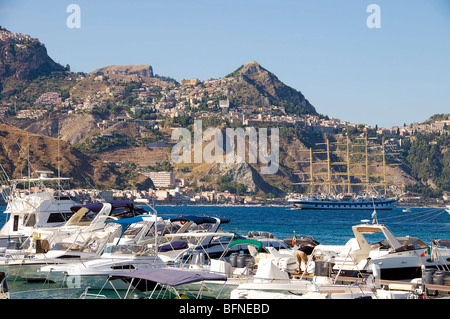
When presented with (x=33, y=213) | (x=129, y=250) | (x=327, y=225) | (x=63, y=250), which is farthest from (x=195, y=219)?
(x=327, y=225)

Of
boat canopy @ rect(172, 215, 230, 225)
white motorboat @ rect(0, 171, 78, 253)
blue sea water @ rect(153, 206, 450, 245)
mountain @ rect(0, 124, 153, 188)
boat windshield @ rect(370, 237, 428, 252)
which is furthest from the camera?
mountain @ rect(0, 124, 153, 188)

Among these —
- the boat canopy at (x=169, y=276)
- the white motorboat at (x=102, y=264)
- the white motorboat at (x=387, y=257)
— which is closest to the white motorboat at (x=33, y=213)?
the white motorboat at (x=102, y=264)

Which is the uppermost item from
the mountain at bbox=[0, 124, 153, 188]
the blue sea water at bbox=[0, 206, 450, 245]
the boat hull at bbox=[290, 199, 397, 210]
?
the mountain at bbox=[0, 124, 153, 188]

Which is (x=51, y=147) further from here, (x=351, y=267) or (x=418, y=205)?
(x=351, y=267)

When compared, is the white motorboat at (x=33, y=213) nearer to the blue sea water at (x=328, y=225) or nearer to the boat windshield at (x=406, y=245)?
the blue sea water at (x=328, y=225)

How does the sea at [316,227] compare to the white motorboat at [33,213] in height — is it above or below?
below

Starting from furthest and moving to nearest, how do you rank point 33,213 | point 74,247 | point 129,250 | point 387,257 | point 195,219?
point 33,213 < point 195,219 < point 74,247 < point 129,250 < point 387,257

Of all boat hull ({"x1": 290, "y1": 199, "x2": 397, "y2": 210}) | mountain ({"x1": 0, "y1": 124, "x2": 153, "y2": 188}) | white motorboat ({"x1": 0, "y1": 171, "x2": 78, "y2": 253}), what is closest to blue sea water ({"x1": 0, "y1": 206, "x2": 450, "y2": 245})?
white motorboat ({"x1": 0, "y1": 171, "x2": 78, "y2": 253})

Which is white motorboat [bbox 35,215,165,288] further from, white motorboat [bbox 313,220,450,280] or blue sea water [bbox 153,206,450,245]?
blue sea water [bbox 153,206,450,245]

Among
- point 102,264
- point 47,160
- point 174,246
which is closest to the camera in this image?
point 102,264

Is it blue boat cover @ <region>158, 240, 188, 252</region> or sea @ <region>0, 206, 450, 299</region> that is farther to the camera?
blue boat cover @ <region>158, 240, 188, 252</region>

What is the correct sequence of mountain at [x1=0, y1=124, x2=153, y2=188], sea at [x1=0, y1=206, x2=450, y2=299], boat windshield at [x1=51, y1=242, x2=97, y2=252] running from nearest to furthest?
sea at [x1=0, y1=206, x2=450, y2=299] → boat windshield at [x1=51, y1=242, x2=97, y2=252] → mountain at [x1=0, y1=124, x2=153, y2=188]

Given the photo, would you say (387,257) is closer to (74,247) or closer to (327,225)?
(74,247)
